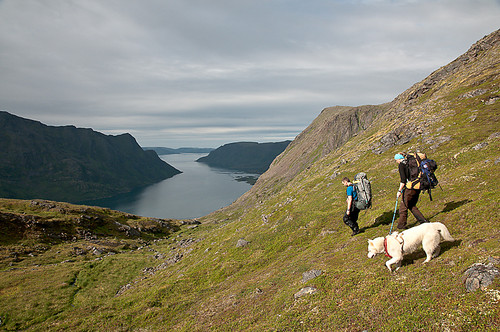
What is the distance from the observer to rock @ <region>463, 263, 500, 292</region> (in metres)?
7.48

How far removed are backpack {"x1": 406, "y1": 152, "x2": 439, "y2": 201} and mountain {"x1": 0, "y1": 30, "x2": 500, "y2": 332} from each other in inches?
94.9

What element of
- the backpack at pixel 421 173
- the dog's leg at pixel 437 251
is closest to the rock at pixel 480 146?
the backpack at pixel 421 173

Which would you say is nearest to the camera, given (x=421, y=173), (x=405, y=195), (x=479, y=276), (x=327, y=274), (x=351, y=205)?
(x=479, y=276)

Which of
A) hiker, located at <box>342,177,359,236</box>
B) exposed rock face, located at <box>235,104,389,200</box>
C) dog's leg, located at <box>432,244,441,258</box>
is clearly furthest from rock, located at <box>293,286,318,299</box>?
exposed rock face, located at <box>235,104,389,200</box>

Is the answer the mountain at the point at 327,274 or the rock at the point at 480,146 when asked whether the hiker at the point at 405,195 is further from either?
the rock at the point at 480,146

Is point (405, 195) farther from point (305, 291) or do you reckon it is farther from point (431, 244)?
point (305, 291)

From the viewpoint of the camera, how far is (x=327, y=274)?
1324 centimetres

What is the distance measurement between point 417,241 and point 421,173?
14.7 ft

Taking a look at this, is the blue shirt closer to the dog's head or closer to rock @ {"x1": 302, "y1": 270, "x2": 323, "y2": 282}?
the dog's head

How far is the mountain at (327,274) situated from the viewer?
860 centimetres

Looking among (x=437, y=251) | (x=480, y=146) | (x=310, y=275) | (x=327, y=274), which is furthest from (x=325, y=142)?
(x=437, y=251)

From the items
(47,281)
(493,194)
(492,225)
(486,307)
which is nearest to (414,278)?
(486,307)

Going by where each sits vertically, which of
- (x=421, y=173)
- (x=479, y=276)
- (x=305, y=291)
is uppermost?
(x=421, y=173)

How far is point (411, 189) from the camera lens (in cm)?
1320
